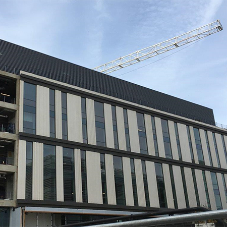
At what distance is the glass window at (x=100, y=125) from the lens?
135 feet

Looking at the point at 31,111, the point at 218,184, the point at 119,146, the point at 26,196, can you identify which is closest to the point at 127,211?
the point at 119,146

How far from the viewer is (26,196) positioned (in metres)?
32.6

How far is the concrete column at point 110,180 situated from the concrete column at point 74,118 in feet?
14.3

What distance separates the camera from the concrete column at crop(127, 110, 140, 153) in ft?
145

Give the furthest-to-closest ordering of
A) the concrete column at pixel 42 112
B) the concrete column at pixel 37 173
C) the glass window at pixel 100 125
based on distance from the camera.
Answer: the glass window at pixel 100 125 → the concrete column at pixel 42 112 → the concrete column at pixel 37 173

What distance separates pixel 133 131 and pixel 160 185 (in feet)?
26.4

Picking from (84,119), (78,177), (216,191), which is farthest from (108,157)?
(216,191)

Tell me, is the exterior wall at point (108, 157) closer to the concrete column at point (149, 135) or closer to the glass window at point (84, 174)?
the concrete column at point (149, 135)

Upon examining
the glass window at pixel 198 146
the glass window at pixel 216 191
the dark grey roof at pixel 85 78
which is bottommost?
the glass window at pixel 216 191

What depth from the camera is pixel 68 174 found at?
36.6 m

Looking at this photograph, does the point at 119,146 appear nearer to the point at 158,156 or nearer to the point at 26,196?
the point at 158,156

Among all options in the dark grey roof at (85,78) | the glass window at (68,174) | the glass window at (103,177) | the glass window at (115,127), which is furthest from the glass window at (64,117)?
the glass window at (115,127)

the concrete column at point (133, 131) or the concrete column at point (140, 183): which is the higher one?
the concrete column at point (133, 131)

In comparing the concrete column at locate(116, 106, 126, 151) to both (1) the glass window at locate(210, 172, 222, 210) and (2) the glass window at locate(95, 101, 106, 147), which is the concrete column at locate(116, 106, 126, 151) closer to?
(2) the glass window at locate(95, 101, 106, 147)
